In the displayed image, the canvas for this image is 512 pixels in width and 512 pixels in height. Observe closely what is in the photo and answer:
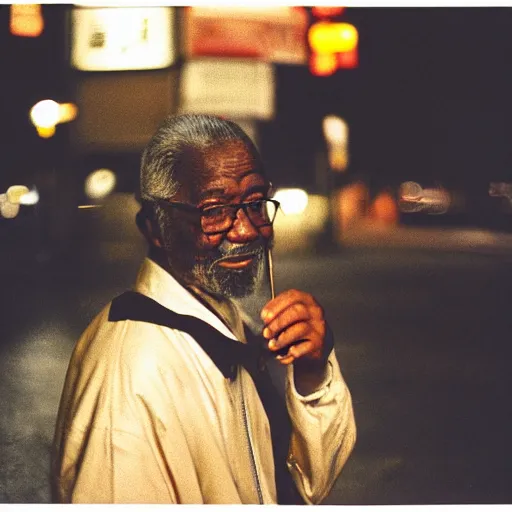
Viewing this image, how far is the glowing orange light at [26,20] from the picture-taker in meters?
4.59

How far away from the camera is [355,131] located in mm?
4609

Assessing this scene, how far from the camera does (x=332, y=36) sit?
15.1ft

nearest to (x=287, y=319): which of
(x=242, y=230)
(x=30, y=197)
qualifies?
(x=242, y=230)

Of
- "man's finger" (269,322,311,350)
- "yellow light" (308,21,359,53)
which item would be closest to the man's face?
"man's finger" (269,322,311,350)

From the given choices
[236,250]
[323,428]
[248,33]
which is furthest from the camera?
[323,428]

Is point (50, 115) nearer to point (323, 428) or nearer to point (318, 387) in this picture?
point (318, 387)

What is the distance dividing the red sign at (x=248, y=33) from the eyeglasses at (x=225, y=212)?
2.00 feet

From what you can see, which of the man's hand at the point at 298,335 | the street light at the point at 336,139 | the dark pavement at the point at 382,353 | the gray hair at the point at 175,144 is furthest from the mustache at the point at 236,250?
the street light at the point at 336,139

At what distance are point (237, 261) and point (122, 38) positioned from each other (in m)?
1.05

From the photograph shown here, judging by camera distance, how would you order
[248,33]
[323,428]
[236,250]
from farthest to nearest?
[323,428] → [236,250] → [248,33]

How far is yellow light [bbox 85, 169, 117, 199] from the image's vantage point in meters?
4.61

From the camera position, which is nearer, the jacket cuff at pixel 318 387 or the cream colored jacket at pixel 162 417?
the cream colored jacket at pixel 162 417

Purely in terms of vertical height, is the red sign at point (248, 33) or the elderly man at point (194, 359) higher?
the red sign at point (248, 33)

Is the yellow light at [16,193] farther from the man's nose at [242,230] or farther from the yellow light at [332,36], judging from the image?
the yellow light at [332,36]
